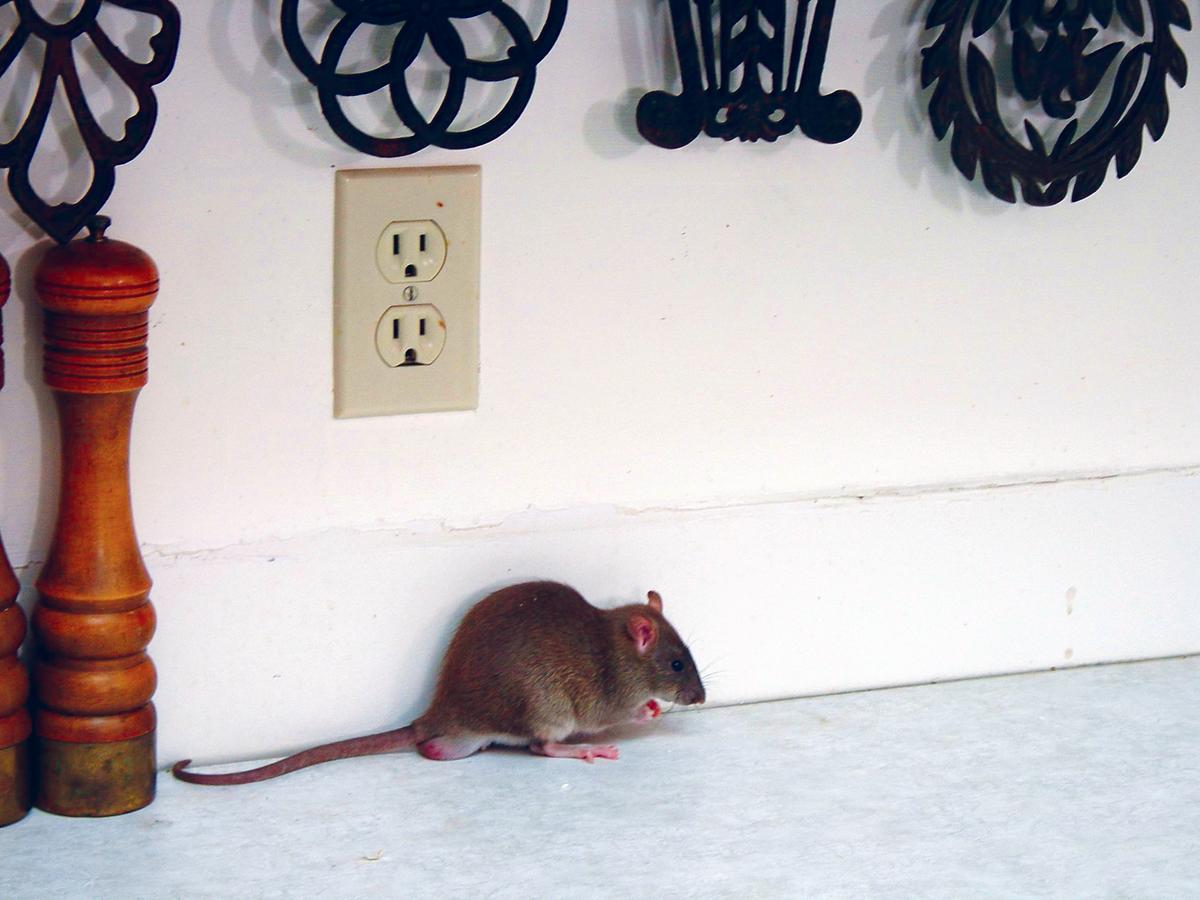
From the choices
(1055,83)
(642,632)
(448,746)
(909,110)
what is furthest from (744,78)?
(448,746)

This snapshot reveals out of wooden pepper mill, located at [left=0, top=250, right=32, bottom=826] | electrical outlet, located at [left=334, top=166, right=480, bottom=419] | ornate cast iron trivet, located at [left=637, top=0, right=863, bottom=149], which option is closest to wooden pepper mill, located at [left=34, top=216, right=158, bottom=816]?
wooden pepper mill, located at [left=0, top=250, right=32, bottom=826]

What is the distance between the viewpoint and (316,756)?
45.4 inches

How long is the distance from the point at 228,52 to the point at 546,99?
0.22m

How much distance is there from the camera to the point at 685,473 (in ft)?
4.11

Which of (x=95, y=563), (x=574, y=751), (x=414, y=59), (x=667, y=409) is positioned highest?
(x=414, y=59)

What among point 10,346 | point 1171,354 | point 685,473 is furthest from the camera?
point 1171,354

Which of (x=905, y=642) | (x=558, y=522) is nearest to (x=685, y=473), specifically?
(x=558, y=522)

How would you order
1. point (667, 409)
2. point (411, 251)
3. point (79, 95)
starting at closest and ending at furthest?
1. point (79, 95)
2. point (411, 251)
3. point (667, 409)

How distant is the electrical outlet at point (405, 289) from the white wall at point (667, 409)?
14mm

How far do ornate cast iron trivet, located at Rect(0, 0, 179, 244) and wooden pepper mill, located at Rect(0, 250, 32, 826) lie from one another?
0.06m

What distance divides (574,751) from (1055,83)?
0.63 m

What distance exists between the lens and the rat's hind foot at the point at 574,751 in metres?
1.20

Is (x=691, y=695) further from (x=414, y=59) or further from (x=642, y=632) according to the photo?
(x=414, y=59)

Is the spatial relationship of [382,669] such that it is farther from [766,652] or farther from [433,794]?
[766,652]
